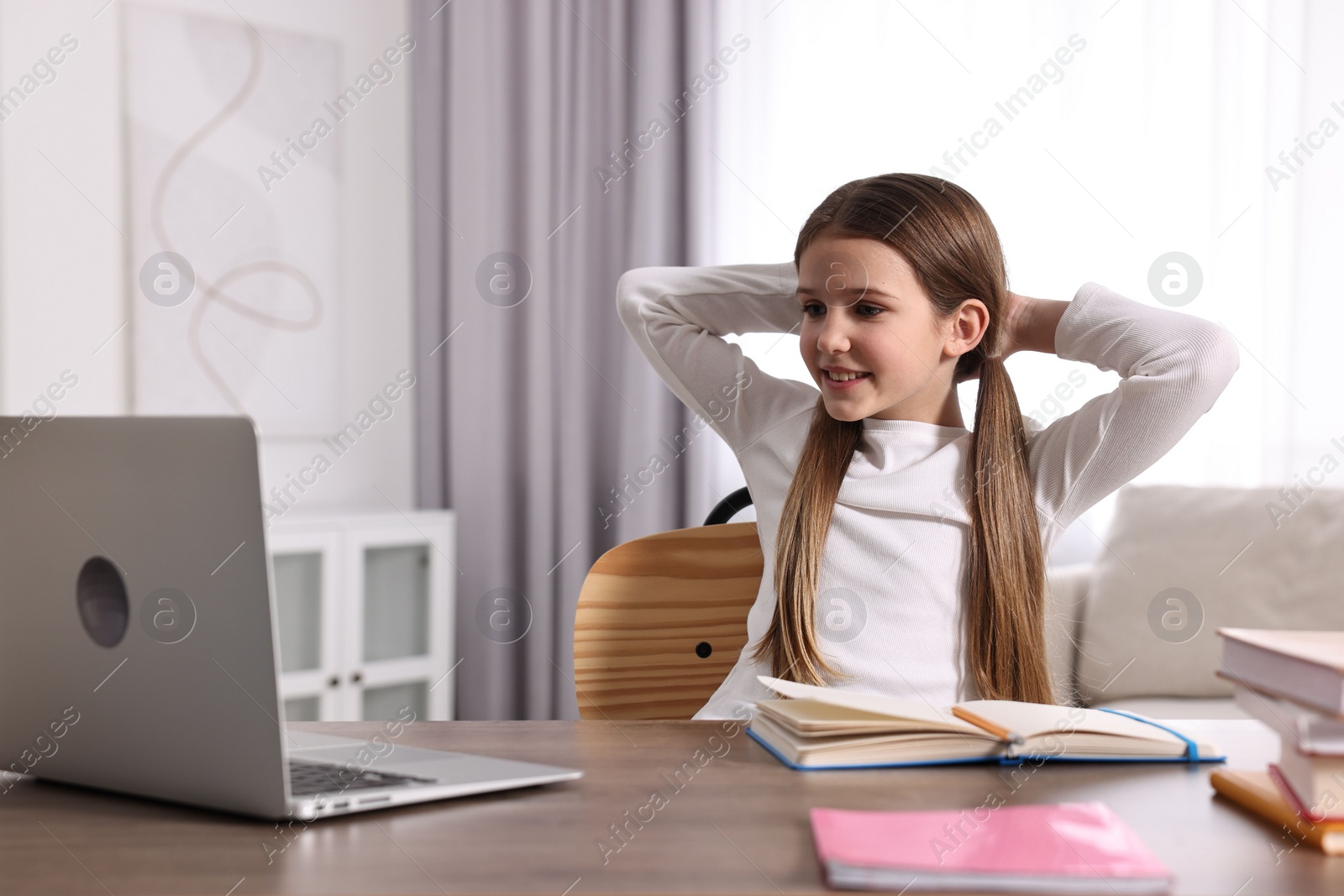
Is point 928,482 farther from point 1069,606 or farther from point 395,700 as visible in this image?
point 395,700

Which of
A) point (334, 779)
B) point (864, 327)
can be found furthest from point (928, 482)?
point (334, 779)

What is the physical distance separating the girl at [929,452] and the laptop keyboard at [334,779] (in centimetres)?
54

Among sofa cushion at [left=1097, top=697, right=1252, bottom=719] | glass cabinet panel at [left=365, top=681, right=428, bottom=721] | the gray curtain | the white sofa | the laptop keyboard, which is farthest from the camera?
the gray curtain

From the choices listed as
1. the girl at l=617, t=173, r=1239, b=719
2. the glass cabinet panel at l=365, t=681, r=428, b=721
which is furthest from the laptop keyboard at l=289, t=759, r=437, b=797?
the glass cabinet panel at l=365, t=681, r=428, b=721

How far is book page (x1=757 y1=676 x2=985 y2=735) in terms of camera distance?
76 cm

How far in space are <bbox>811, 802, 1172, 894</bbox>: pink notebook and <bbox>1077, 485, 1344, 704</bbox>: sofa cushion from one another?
5.50 ft

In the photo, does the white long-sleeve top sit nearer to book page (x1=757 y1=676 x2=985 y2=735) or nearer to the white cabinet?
book page (x1=757 y1=676 x2=985 y2=735)

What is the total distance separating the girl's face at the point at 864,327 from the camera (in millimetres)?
1257

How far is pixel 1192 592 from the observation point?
212cm

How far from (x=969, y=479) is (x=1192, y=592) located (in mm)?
1106

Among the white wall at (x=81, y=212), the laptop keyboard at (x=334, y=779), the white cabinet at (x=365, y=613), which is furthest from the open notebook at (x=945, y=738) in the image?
the white cabinet at (x=365, y=613)

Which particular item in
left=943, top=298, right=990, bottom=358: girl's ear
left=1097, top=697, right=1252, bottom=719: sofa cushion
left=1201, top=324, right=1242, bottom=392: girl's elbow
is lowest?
left=1097, top=697, right=1252, bottom=719: sofa cushion

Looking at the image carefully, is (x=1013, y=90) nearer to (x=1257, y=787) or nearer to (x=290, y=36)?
(x=290, y=36)

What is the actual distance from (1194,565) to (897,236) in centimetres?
126
